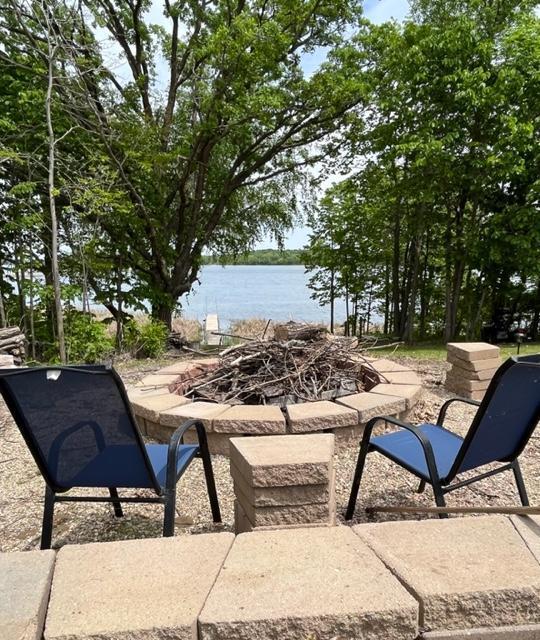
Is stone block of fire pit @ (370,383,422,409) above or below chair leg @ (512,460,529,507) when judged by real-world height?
above

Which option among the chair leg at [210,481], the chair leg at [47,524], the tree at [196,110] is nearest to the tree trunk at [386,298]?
the tree at [196,110]

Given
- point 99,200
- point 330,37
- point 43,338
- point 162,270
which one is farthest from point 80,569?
point 330,37

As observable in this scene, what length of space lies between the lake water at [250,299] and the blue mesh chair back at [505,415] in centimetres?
732

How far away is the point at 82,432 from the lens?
1.61 m

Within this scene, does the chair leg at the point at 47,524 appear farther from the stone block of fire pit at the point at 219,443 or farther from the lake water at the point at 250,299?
the lake water at the point at 250,299

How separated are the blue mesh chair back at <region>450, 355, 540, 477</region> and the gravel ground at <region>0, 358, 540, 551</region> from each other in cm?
50

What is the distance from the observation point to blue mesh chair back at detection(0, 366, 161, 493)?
1.50m

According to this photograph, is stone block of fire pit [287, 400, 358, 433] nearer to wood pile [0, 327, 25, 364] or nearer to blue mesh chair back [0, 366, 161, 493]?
blue mesh chair back [0, 366, 161, 493]

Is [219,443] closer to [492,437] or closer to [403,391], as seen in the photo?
[403,391]

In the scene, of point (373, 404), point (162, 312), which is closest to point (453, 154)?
point (373, 404)

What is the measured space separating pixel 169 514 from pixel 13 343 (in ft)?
16.4

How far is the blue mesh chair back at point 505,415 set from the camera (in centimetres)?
159

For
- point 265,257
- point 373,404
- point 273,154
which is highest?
point 273,154

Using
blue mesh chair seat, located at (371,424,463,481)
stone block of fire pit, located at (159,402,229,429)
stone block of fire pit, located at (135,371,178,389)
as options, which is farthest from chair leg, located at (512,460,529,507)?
stone block of fire pit, located at (135,371,178,389)
